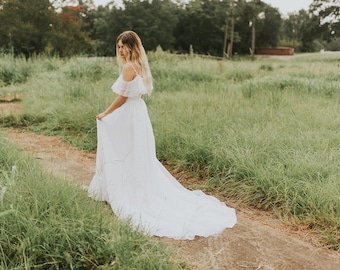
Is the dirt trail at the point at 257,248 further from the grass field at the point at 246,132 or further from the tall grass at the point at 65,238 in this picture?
the tall grass at the point at 65,238

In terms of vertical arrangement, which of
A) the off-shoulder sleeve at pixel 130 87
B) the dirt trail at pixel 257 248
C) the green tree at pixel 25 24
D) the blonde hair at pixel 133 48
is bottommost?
the dirt trail at pixel 257 248

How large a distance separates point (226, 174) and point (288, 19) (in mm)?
72833

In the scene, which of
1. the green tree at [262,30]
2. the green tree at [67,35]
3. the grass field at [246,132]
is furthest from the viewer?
the green tree at [262,30]

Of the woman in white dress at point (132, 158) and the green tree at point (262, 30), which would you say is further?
the green tree at point (262, 30)

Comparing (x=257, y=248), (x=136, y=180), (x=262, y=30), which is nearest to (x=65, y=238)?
(x=136, y=180)

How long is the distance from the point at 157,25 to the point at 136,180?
39.2m

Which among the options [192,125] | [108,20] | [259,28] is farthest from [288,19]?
[192,125]

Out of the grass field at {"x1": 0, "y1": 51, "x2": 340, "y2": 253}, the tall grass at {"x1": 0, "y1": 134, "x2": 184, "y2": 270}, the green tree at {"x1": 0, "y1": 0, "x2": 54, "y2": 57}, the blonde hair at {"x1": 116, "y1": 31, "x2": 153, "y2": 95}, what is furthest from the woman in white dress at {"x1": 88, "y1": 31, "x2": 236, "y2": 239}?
the green tree at {"x1": 0, "y1": 0, "x2": 54, "y2": 57}

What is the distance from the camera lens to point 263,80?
9.97 metres

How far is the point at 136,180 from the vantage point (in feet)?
13.4

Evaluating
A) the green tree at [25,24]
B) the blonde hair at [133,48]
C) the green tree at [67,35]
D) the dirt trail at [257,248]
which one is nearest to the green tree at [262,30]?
the green tree at [67,35]

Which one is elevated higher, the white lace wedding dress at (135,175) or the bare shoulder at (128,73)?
the bare shoulder at (128,73)

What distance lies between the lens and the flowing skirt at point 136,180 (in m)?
3.91

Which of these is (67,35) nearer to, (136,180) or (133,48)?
(133,48)
